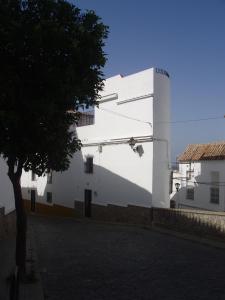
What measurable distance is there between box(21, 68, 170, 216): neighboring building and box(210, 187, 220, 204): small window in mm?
3817

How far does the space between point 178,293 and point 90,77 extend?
4.69 meters

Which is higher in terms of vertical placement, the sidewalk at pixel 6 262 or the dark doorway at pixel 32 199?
the dark doorway at pixel 32 199

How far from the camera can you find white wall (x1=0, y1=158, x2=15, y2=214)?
18.1 m

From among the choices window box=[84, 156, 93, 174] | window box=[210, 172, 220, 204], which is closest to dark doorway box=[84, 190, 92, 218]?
window box=[84, 156, 93, 174]

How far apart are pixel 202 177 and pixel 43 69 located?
18.0 m

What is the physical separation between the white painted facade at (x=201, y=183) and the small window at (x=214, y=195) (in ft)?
0.32

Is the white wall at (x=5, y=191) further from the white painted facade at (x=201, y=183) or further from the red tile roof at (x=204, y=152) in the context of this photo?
the red tile roof at (x=204, y=152)

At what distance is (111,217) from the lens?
24.2 meters

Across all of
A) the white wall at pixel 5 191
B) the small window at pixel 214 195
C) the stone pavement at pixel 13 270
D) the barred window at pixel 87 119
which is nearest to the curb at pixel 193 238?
the small window at pixel 214 195

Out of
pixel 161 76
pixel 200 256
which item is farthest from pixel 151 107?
pixel 200 256

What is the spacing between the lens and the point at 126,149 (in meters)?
23.1

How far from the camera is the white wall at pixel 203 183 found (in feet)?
77.2

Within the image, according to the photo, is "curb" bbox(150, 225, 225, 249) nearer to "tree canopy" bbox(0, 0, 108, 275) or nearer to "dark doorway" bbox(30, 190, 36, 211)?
"tree canopy" bbox(0, 0, 108, 275)

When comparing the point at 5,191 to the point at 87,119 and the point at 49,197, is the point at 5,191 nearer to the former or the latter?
the point at 87,119
